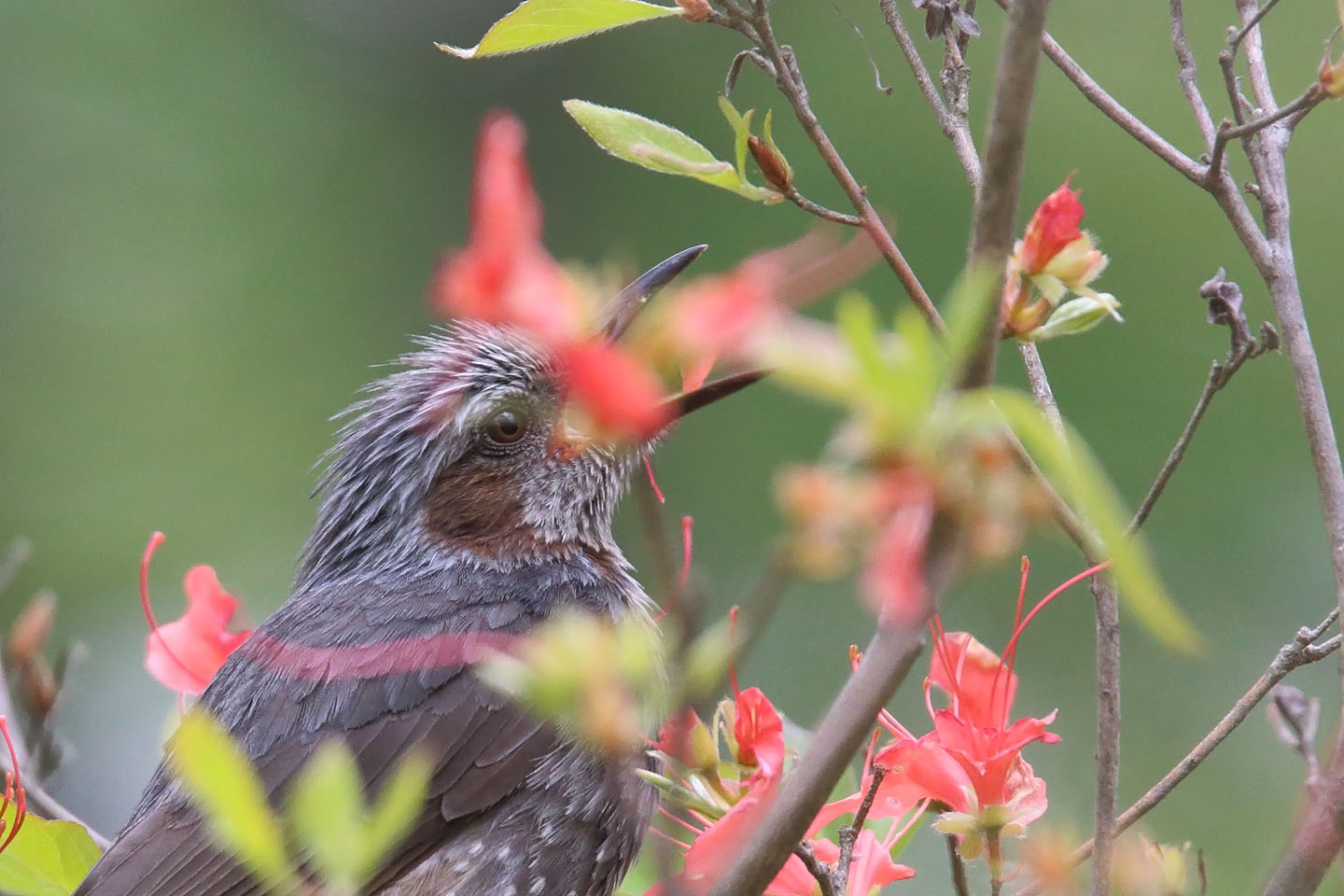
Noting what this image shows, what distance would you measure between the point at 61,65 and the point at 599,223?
3.00 meters

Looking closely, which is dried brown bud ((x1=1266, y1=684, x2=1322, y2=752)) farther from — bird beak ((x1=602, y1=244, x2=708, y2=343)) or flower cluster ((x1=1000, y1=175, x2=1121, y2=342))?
bird beak ((x1=602, y1=244, x2=708, y2=343))

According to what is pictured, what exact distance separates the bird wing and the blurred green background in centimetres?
169

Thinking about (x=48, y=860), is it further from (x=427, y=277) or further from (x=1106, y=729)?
(x=427, y=277)

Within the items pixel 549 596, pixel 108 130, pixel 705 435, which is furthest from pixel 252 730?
pixel 108 130

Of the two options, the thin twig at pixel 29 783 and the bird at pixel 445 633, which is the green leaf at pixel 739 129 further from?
the thin twig at pixel 29 783

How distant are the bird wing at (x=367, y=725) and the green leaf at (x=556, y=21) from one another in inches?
63.0

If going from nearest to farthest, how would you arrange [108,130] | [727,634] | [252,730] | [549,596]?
1. [727,634]
2. [252,730]
3. [549,596]
4. [108,130]

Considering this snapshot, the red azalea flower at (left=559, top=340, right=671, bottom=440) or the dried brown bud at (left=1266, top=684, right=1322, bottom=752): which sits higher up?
the red azalea flower at (left=559, top=340, right=671, bottom=440)

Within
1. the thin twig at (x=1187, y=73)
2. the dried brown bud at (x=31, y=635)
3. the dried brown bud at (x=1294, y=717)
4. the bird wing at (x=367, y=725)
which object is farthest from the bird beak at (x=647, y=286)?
the dried brown bud at (x=31, y=635)

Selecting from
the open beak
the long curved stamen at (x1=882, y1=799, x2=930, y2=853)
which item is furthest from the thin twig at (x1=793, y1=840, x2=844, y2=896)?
the open beak

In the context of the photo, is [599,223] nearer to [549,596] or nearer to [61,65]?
[61,65]

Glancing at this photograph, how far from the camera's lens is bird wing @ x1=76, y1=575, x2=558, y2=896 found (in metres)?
2.95

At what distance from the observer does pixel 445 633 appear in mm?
3223

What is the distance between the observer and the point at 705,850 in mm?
1724
